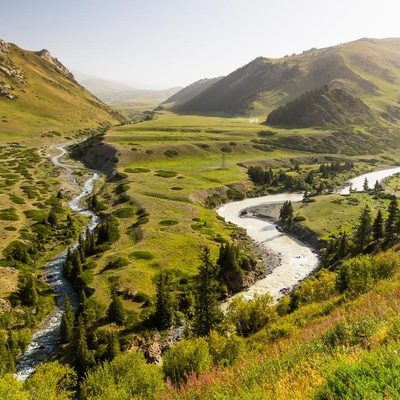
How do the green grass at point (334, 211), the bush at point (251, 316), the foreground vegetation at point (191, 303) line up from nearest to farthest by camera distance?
the foreground vegetation at point (191, 303) < the bush at point (251, 316) < the green grass at point (334, 211)

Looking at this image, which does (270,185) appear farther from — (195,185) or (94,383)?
(94,383)

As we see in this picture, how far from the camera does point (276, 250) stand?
87688mm

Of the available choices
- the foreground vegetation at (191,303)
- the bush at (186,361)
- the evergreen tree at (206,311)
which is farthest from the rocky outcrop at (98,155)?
the bush at (186,361)

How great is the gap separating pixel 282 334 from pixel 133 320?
27.6 m

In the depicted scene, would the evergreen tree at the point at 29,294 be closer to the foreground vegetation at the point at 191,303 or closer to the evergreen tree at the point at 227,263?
the foreground vegetation at the point at 191,303

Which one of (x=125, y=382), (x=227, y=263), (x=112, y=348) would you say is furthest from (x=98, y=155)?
(x=125, y=382)

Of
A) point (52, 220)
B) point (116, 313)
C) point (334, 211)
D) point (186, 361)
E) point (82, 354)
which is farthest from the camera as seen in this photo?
point (334, 211)

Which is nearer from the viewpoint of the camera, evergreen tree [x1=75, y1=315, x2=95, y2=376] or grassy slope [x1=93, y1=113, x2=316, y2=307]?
evergreen tree [x1=75, y1=315, x2=95, y2=376]

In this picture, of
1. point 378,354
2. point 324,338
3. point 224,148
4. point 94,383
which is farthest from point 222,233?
point 224,148

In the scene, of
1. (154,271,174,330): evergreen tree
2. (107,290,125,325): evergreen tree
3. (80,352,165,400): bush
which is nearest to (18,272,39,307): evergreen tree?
(107,290,125,325): evergreen tree

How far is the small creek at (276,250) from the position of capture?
220ft

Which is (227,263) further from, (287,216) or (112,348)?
(287,216)

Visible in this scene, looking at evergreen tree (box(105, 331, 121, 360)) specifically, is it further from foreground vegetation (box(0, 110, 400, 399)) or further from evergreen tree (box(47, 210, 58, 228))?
evergreen tree (box(47, 210, 58, 228))

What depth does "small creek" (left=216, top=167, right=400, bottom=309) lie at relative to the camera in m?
67.2
